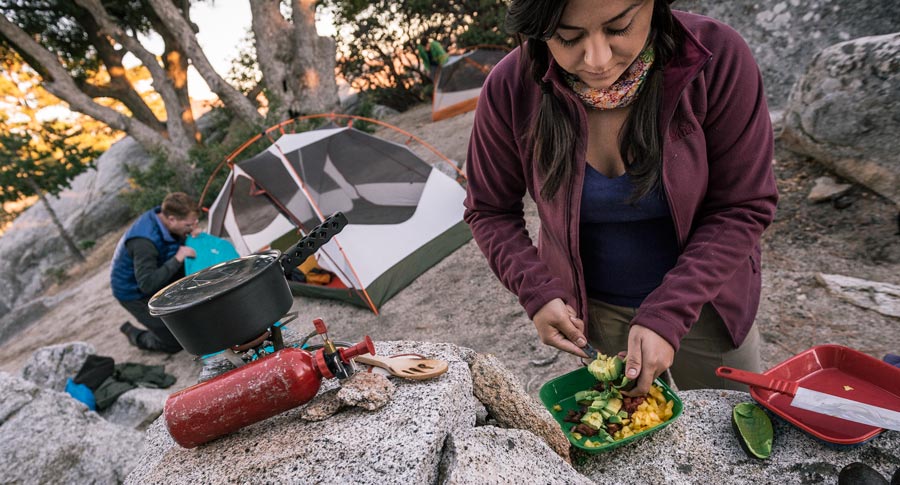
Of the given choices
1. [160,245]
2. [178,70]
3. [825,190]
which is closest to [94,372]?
[160,245]

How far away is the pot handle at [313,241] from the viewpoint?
43.5 inches

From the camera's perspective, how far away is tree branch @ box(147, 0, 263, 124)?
32.0 feet

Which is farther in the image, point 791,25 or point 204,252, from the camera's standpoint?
point 204,252

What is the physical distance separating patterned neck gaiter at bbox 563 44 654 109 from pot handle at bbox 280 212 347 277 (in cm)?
71

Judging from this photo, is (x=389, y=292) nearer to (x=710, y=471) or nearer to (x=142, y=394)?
(x=142, y=394)

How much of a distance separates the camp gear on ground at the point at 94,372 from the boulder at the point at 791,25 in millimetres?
6786

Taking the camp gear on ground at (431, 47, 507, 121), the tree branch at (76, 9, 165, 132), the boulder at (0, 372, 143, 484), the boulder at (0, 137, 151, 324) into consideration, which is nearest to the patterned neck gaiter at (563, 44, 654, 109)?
the boulder at (0, 372, 143, 484)

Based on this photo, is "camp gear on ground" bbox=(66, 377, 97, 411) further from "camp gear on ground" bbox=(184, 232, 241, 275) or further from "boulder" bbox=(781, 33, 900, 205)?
"boulder" bbox=(781, 33, 900, 205)

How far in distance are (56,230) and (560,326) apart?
57.6 feet

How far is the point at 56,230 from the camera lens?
14.2 meters

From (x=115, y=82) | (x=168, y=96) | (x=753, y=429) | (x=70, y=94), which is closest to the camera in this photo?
(x=753, y=429)

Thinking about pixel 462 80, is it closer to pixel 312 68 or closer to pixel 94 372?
pixel 312 68

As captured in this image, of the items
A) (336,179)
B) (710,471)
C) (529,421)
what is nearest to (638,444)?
(710,471)

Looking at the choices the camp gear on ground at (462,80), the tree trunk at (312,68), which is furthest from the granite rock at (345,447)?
the tree trunk at (312,68)
